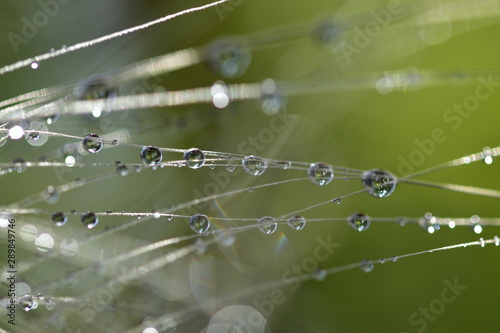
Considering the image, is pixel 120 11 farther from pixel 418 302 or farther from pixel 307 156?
pixel 418 302

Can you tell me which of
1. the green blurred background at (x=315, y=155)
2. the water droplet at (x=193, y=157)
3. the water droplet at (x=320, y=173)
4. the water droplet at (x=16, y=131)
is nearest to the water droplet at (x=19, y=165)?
the water droplet at (x=16, y=131)

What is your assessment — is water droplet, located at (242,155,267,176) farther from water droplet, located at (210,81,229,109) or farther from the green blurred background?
the green blurred background

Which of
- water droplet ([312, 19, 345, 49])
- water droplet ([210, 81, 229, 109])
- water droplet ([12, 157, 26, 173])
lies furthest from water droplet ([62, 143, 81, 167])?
water droplet ([312, 19, 345, 49])

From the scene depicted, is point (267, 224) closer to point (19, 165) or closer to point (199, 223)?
point (199, 223)

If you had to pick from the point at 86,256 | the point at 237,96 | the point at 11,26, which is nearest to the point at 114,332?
the point at 86,256

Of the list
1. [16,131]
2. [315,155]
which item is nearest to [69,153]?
[16,131]
